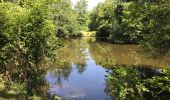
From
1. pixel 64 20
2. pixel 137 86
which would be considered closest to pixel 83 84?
pixel 137 86

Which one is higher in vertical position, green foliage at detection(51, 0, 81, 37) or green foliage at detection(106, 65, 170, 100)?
green foliage at detection(51, 0, 81, 37)

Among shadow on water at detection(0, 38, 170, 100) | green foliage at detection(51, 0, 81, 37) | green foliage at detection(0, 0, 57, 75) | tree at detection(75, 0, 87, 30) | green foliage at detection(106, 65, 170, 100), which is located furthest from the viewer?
tree at detection(75, 0, 87, 30)

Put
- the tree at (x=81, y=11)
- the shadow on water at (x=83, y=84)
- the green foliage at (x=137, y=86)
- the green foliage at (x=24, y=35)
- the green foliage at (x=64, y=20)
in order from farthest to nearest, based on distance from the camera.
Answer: the tree at (x=81, y=11) → the green foliage at (x=64, y=20) → the green foliage at (x=24, y=35) → the shadow on water at (x=83, y=84) → the green foliage at (x=137, y=86)

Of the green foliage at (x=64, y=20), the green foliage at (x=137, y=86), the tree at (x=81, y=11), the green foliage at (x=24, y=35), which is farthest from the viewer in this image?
the tree at (x=81, y=11)

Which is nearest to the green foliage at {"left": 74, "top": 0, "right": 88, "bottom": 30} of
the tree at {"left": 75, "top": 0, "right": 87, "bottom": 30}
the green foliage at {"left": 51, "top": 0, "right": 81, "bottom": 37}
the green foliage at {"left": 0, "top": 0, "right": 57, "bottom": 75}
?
the tree at {"left": 75, "top": 0, "right": 87, "bottom": 30}

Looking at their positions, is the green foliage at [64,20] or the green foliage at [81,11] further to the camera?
the green foliage at [81,11]

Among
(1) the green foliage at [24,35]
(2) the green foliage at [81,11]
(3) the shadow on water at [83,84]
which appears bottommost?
(3) the shadow on water at [83,84]

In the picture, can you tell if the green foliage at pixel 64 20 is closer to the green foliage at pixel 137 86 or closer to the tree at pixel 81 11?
the tree at pixel 81 11

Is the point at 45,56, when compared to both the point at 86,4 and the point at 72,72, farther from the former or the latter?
the point at 86,4

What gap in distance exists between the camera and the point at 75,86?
22688 millimetres

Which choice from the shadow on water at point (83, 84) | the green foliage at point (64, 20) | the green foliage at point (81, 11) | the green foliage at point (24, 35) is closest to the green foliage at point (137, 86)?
the shadow on water at point (83, 84)

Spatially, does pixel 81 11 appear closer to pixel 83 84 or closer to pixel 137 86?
pixel 83 84

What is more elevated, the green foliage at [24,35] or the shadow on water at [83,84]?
the green foliage at [24,35]

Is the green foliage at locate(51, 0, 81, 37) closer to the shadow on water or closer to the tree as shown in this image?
the tree
